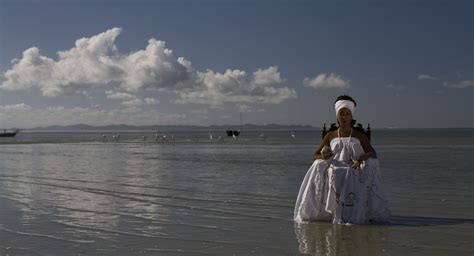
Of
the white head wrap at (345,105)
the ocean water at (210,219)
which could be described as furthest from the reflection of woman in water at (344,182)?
the ocean water at (210,219)

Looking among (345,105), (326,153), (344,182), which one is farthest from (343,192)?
(345,105)

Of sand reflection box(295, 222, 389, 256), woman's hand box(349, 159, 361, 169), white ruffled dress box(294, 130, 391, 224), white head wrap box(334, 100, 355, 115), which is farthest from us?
white head wrap box(334, 100, 355, 115)

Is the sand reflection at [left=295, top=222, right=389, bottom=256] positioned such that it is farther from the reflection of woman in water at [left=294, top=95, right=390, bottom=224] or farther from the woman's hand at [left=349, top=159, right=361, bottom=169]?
the woman's hand at [left=349, top=159, right=361, bottom=169]

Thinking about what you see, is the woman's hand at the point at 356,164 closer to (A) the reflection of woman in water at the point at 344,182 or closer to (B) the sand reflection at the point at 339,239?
(A) the reflection of woman in water at the point at 344,182

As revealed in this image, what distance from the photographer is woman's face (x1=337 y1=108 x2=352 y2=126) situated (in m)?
9.30

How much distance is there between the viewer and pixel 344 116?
9305mm

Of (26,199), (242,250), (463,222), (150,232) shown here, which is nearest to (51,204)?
(26,199)

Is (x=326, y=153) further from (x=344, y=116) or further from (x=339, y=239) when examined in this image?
(x=339, y=239)

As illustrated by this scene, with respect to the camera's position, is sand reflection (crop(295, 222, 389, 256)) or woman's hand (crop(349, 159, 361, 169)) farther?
woman's hand (crop(349, 159, 361, 169))

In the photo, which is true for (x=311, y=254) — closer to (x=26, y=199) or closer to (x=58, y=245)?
(x=58, y=245)

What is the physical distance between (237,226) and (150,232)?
1.34 m

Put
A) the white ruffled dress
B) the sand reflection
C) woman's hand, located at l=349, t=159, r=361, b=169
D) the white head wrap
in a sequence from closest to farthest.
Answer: the sand reflection
the white ruffled dress
woman's hand, located at l=349, t=159, r=361, b=169
the white head wrap

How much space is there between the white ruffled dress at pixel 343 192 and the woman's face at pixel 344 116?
0.85 feet

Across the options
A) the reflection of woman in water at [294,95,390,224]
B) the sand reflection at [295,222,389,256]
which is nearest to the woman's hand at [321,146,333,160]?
the reflection of woman in water at [294,95,390,224]
